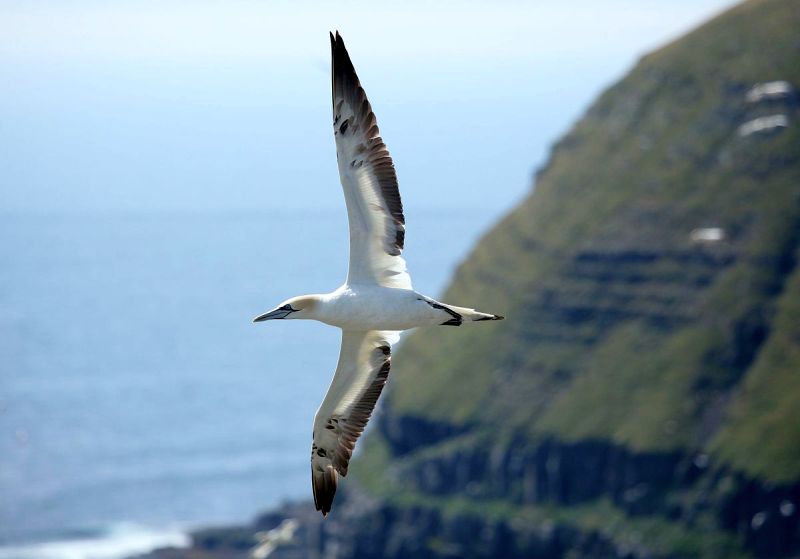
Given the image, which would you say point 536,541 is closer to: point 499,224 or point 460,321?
point 499,224

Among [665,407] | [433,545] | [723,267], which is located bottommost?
[433,545]

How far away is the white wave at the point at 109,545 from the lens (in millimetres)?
147250

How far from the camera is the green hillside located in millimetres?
131000

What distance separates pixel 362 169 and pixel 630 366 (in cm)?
12175

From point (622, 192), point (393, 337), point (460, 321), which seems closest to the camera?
point (460, 321)

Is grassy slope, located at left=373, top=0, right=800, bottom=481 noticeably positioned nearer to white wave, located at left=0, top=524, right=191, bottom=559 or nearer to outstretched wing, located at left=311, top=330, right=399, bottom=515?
white wave, located at left=0, top=524, right=191, bottom=559

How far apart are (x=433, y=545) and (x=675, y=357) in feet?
98.7

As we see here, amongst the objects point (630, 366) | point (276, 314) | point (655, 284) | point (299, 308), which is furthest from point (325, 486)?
point (655, 284)

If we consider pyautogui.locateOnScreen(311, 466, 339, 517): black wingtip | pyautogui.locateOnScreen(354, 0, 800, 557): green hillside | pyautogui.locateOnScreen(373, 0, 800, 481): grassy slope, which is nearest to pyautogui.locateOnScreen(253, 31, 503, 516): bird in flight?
pyautogui.locateOnScreen(311, 466, 339, 517): black wingtip

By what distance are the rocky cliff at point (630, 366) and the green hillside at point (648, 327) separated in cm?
23

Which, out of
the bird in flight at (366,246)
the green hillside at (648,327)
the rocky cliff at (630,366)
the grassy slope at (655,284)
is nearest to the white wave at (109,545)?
the rocky cliff at (630,366)

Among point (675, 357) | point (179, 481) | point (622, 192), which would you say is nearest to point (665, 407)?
point (675, 357)

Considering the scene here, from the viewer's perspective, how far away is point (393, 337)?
91.5 feet

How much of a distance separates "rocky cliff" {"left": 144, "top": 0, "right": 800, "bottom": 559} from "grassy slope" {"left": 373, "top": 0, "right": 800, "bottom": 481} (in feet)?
0.85
